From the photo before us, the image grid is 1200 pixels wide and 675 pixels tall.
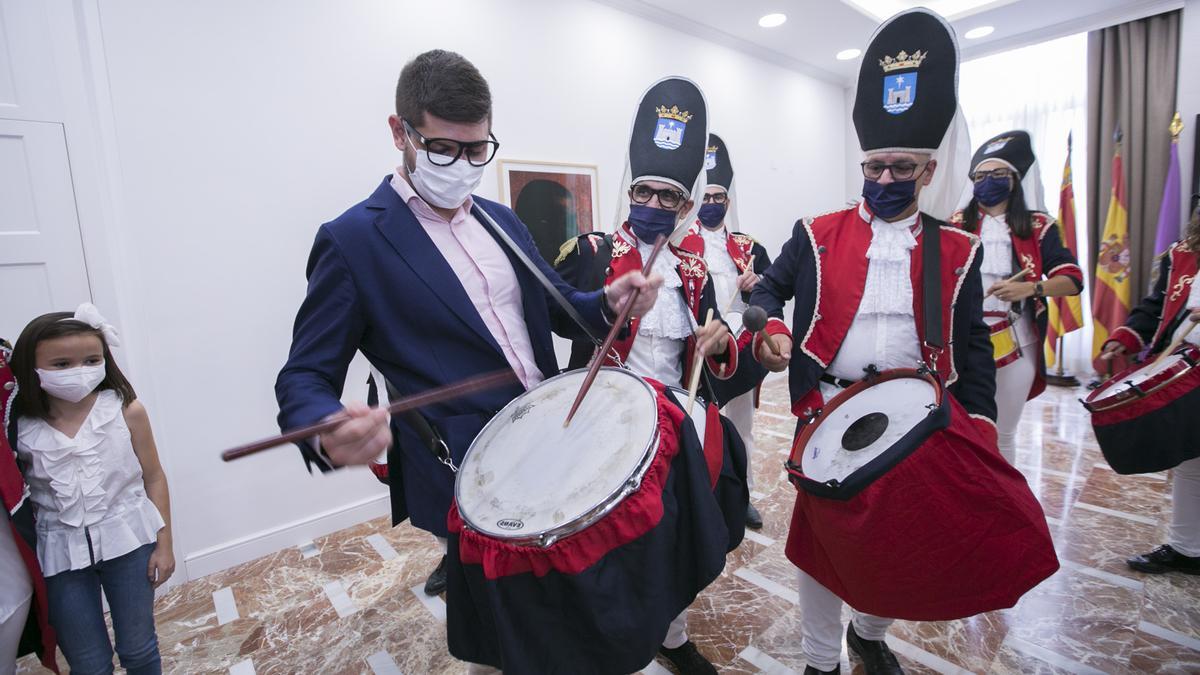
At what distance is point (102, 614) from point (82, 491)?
0.39m

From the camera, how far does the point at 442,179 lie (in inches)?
49.0

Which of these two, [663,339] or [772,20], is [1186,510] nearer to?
[663,339]

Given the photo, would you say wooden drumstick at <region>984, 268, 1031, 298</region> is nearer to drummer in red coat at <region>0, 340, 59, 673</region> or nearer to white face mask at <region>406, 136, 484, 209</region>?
white face mask at <region>406, 136, 484, 209</region>

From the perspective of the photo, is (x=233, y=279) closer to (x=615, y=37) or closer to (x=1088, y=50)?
(x=615, y=37)

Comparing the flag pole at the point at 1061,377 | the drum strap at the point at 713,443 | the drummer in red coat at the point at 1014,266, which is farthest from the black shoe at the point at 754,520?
the flag pole at the point at 1061,377

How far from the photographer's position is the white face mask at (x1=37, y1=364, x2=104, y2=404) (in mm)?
1582

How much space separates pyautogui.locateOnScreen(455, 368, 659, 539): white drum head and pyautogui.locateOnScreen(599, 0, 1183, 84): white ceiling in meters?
4.04

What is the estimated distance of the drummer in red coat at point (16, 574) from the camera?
140cm

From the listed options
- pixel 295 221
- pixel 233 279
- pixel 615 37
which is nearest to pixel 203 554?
pixel 233 279

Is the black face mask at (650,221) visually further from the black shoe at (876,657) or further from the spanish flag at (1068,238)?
the spanish flag at (1068,238)

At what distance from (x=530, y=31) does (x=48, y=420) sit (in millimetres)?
3386

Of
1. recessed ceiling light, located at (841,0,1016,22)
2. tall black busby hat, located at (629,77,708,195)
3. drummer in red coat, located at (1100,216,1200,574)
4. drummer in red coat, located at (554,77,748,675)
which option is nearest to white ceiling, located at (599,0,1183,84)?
recessed ceiling light, located at (841,0,1016,22)

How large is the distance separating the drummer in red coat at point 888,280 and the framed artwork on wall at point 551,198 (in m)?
2.39

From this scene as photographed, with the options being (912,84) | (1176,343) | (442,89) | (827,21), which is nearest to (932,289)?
(912,84)
